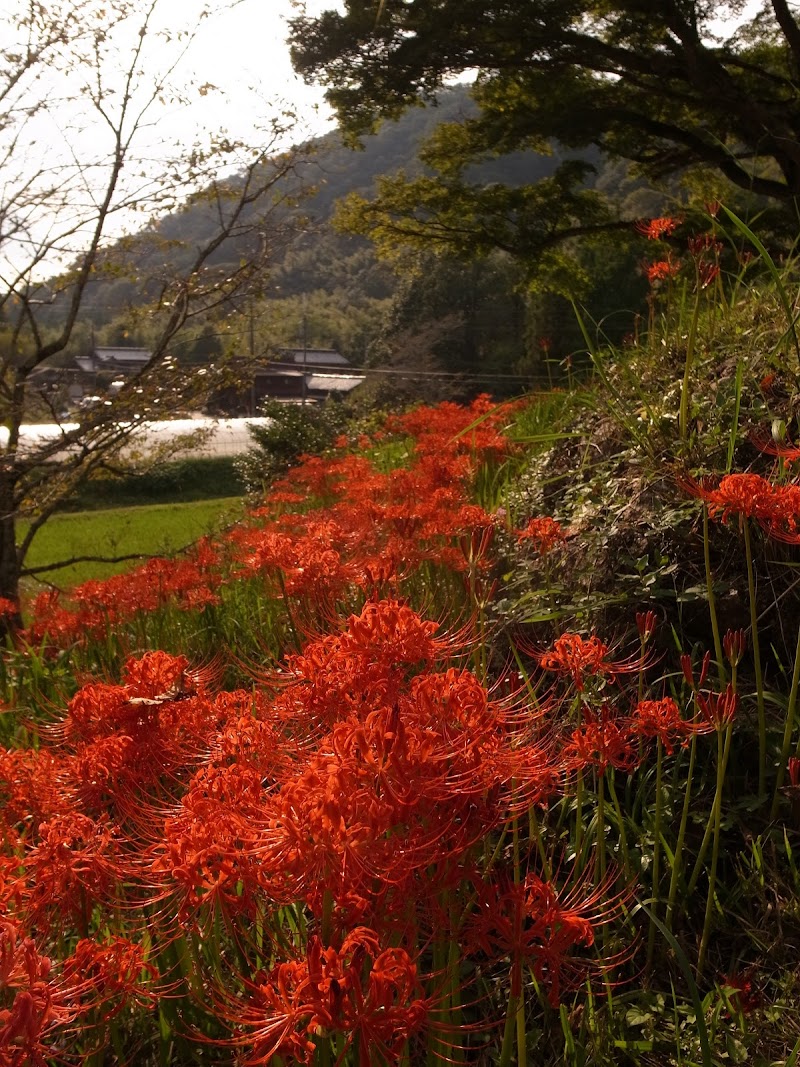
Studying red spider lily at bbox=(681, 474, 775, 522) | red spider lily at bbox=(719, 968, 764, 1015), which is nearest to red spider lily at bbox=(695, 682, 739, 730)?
red spider lily at bbox=(681, 474, 775, 522)

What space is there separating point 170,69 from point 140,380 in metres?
2.29

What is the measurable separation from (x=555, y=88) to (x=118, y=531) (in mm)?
9757

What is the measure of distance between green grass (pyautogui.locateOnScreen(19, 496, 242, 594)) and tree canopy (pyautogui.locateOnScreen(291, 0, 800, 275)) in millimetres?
5767

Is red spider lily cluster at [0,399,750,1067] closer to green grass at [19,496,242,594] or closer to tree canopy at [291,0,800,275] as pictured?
green grass at [19,496,242,594]

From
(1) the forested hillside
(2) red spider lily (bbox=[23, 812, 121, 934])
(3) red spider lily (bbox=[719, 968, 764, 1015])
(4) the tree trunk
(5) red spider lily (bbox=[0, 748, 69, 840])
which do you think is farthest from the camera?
(1) the forested hillside

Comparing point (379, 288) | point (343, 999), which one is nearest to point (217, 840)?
point (343, 999)

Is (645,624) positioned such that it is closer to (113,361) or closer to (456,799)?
(456,799)

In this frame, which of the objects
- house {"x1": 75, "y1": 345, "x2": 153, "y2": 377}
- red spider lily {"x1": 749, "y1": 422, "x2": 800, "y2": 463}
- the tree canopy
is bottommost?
red spider lily {"x1": 749, "y1": 422, "x2": 800, "y2": 463}

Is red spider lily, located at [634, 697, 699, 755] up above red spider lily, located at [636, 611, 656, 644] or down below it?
below

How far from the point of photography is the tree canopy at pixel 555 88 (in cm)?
1102

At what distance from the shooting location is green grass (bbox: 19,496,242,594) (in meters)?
10.8

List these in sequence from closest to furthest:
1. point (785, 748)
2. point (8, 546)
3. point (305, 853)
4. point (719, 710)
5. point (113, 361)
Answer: point (305, 853) → point (719, 710) → point (785, 748) → point (8, 546) → point (113, 361)

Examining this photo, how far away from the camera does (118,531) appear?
47.2 ft

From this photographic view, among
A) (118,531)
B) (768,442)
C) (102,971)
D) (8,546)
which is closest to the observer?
(102,971)
